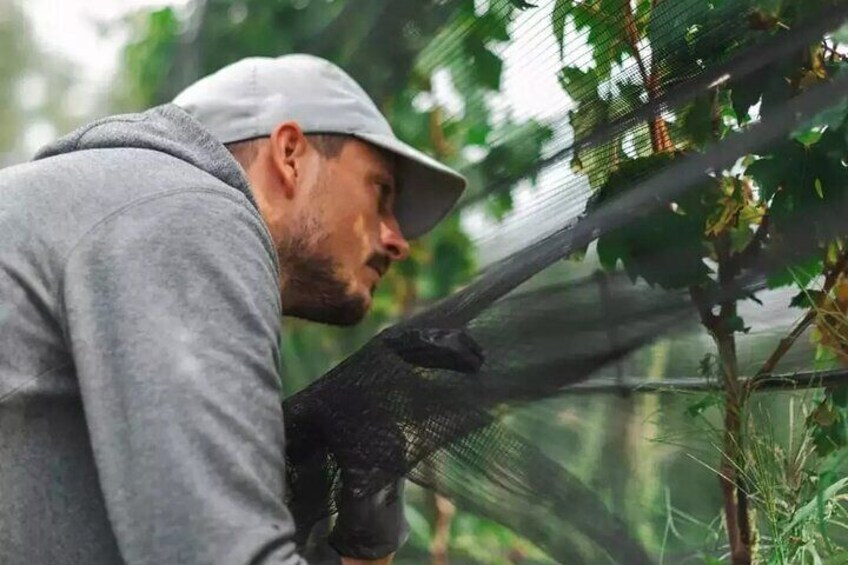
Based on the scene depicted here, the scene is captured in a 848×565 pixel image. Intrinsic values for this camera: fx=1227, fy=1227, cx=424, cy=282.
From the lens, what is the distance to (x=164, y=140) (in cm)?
121

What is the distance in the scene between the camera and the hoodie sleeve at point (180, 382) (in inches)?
37.9

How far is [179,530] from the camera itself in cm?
96

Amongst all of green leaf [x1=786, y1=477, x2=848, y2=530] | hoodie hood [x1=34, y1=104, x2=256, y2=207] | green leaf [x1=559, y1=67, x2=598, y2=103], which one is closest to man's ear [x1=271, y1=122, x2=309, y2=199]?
hoodie hood [x1=34, y1=104, x2=256, y2=207]

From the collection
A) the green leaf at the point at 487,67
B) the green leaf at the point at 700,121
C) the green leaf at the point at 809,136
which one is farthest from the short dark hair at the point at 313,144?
the green leaf at the point at 809,136

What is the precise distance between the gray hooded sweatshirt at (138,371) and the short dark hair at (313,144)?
418 mm

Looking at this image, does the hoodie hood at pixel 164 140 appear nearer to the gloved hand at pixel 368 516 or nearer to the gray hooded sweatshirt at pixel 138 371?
the gray hooded sweatshirt at pixel 138 371

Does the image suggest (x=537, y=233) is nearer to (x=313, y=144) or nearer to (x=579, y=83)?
(x=579, y=83)

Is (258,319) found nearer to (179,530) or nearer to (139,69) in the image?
(179,530)

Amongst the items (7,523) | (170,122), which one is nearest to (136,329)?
(7,523)

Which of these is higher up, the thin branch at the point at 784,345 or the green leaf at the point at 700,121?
the green leaf at the point at 700,121

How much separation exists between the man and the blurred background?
1.00 feet

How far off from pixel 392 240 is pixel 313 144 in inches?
7.1

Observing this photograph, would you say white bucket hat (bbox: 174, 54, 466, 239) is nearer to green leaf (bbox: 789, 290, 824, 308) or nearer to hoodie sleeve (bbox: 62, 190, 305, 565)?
hoodie sleeve (bbox: 62, 190, 305, 565)

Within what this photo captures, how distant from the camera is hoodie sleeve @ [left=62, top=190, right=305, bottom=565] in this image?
96 centimetres
